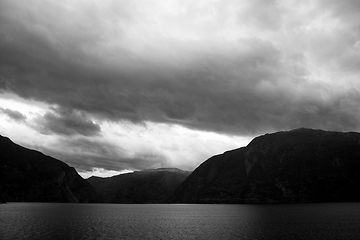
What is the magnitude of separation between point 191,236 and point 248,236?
15.0 m

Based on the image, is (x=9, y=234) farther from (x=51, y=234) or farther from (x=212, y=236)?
(x=212, y=236)

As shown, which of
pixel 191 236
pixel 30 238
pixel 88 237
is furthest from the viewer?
pixel 191 236

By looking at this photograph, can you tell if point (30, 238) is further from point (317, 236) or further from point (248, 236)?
point (317, 236)

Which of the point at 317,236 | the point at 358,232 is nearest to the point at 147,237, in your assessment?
the point at 317,236

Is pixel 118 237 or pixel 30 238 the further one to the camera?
pixel 118 237

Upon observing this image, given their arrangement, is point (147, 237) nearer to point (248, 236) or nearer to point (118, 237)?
point (118, 237)

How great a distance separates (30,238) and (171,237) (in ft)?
111

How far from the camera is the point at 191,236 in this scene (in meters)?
76.1

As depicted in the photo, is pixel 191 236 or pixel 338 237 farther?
pixel 191 236

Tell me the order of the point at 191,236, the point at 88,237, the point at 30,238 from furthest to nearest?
the point at 191,236 → the point at 88,237 → the point at 30,238

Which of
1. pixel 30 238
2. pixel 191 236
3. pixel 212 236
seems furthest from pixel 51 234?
pixel 212 236

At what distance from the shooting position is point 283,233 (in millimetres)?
77688

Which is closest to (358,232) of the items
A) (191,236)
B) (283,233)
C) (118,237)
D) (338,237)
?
(338,237)

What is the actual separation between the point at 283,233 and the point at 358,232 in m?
19.1
